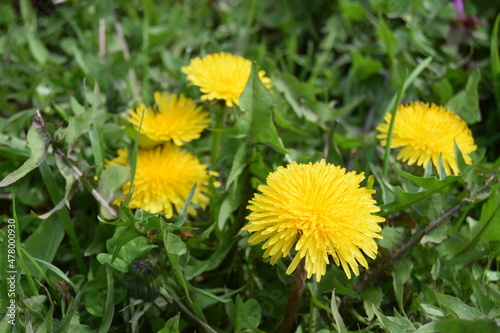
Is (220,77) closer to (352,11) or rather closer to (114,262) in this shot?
(114,262)

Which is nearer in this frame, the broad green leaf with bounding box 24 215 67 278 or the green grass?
the green grass

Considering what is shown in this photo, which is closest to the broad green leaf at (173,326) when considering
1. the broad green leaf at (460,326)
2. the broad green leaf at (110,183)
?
the broad green leaf at (110,183)

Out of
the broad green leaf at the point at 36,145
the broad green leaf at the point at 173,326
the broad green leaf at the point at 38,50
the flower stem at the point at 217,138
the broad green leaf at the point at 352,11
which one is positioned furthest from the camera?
the broad green leaf at the point at 352,11

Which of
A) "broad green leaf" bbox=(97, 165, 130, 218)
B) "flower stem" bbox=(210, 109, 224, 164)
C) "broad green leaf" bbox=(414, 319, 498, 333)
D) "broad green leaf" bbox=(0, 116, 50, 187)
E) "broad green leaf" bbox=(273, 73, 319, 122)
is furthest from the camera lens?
"broad green leaf" bbox=(273, 73, 319, 122)

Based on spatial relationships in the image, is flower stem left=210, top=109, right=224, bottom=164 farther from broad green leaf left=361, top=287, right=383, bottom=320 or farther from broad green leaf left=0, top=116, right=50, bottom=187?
broad green leaf left=361, top=287, right=383, bottom=320

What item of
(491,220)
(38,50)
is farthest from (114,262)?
(38,50)

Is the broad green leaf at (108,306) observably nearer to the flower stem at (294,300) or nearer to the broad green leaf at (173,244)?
the broad green leaf at (173,244)

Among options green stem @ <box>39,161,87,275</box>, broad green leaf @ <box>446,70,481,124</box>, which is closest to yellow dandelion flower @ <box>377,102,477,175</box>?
broad green leaf @ <box>446,70,481,124</box>
